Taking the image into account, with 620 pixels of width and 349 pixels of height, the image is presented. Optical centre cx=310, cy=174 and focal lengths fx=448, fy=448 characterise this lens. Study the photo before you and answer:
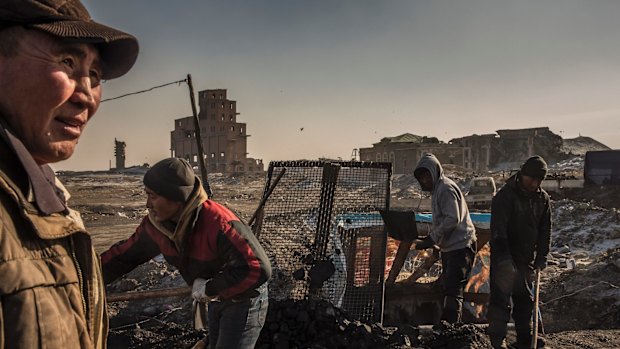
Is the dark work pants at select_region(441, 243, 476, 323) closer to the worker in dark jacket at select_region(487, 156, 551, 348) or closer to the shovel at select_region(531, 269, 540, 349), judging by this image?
the worker in dark jacket at select_region(487, 156, 551, 348)

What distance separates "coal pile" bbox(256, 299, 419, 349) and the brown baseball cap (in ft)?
11.3

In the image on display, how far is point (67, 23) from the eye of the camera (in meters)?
1.06

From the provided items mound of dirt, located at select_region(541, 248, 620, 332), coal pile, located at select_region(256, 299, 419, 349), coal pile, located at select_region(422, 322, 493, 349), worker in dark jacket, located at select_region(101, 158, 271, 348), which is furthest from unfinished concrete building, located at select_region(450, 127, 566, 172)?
worker in dark jacket, located at select_region(101, 158, 271, 348)

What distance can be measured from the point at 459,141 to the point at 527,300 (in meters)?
47.5

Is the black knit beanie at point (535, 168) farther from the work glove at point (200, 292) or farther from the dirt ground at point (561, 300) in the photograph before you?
the work glove at point (200, 292)

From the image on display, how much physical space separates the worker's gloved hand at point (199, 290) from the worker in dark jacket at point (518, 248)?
3498 millimetres

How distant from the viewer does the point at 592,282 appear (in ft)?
23.4

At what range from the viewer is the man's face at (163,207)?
8.21 ft

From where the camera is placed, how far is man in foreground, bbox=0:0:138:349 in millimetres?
857

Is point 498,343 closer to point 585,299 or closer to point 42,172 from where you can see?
point 585,299

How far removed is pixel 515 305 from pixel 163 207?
4146 millimetres

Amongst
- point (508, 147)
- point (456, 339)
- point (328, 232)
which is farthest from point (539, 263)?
point (508, 147)

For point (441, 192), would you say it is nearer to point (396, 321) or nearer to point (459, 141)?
point (396, 321)

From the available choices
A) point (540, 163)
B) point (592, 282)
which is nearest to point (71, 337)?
point (540, 163)
